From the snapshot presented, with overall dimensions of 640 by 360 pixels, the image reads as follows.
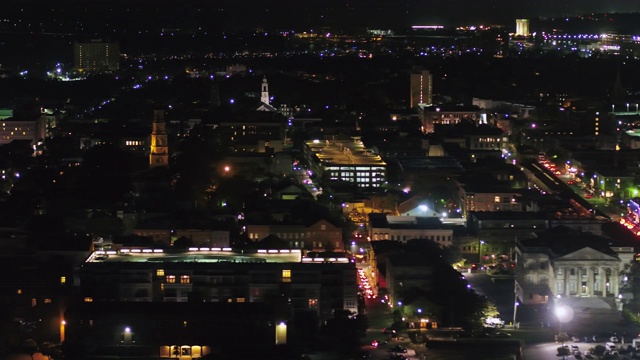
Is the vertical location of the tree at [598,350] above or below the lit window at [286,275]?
below

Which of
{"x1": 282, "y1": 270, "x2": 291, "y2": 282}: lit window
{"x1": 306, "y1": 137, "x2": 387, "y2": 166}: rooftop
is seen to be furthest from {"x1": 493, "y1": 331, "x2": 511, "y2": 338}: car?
{"x1": 306, "y1": 137, "x2": 387, "y2": 166}: rooftop

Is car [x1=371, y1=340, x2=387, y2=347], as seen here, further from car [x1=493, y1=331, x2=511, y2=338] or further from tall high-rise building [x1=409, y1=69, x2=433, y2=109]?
tall high-rise building [x1=409, y1=69, x2=433, y2=109]

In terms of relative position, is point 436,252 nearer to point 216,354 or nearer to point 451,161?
point 216,354

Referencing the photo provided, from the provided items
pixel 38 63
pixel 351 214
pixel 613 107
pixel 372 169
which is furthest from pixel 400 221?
pixel 38 63

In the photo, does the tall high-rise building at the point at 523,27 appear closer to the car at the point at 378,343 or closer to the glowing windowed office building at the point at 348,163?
the glowing windowed office building at the point at 348,163

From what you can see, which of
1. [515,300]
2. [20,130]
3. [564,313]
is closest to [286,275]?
[515,300]

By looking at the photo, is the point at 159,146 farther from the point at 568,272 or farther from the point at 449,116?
the point at 568,272

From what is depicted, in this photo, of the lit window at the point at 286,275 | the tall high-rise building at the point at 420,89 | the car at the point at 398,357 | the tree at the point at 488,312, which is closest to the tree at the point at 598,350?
the tree at the point at 488,312
